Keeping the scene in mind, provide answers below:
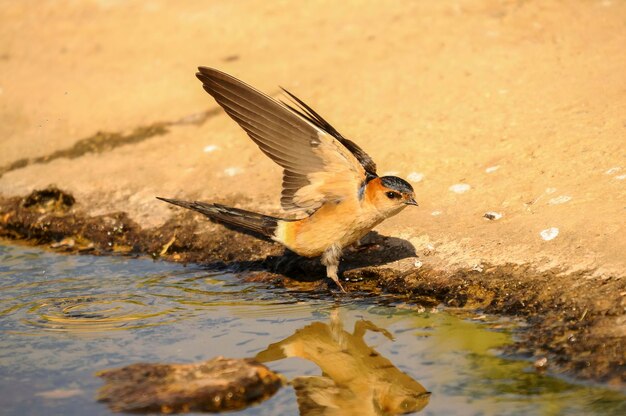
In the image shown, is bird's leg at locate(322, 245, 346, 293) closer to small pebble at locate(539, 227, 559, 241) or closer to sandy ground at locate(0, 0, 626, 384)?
sandy ground at locate(0, 0, 626, 384)

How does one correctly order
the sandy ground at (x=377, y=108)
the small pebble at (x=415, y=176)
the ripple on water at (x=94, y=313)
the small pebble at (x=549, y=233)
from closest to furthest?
the ripple on water at (x=94, y=313) → the small pebble at (x=549, y=233) → the sandy ground at (x=377, y=108) → the small pebble at (x=415, y=176)

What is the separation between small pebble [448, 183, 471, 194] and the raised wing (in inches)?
31.4

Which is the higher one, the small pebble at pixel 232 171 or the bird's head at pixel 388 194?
the small pebble at pixel 232 171

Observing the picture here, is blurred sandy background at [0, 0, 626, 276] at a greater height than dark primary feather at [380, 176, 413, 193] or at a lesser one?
greater

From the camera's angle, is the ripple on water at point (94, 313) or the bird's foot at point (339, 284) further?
the bird's foot at point (339, 284)

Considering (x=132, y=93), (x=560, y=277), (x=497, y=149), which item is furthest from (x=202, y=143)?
(x=560, y=277)

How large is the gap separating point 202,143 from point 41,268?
1.83m

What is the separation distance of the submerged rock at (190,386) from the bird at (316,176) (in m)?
1.47

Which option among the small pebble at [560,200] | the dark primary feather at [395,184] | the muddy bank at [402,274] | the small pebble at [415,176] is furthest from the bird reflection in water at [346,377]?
the small pebble at [415,176]

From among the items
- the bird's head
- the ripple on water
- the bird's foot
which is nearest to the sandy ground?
the bird's head

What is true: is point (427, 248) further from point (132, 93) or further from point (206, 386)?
point (132, 93)

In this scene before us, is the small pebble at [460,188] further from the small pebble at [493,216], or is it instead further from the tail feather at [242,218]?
the tail feather at [242,218]

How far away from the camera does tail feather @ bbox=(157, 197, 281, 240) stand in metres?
6.31

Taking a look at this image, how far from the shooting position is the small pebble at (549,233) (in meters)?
5.70
